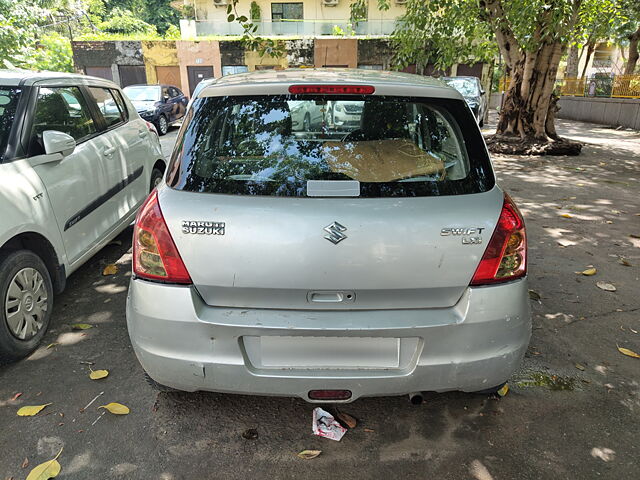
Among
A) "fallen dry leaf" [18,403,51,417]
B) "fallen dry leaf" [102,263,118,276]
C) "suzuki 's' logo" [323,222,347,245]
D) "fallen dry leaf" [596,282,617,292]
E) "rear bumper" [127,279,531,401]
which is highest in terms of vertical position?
"suzuki 's' logo" [323,222,347,245]

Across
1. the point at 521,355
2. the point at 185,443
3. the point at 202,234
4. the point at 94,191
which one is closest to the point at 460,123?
the point at 521,355

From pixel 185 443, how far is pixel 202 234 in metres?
1.07

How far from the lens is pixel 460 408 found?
2.51 m

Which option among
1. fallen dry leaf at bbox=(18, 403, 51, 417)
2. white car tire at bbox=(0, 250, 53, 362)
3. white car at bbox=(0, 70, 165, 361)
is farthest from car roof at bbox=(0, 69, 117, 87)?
fallen dry leaf at bbox=(18, 403, 51, 417)

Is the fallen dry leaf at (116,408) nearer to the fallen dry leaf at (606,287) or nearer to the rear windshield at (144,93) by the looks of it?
the fallen dry leaf at (606,287)

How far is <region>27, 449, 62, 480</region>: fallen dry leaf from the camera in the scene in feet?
6.67

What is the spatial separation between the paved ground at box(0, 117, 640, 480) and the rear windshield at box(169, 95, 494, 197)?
122cm

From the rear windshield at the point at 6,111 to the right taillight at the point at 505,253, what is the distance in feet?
9.77

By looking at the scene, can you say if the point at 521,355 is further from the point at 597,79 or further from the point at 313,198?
the point at 597,79

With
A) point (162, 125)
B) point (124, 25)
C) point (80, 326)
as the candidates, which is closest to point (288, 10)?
point (124, 25)

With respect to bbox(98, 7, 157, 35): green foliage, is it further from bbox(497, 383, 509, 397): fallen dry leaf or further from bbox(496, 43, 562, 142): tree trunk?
→ bbox(497, 383, 509, 397): fallen dry leaf

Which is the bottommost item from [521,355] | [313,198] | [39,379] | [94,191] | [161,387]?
[39,379]

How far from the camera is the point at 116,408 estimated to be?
2477 millimetres

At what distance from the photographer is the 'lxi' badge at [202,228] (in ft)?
6.22
